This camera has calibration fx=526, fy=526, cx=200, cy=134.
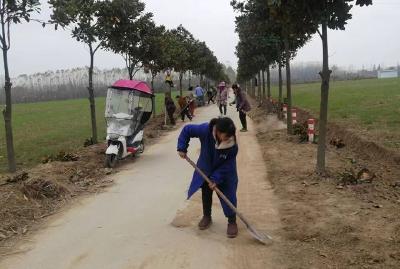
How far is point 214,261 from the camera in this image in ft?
18.8

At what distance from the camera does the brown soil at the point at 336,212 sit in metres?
5.69

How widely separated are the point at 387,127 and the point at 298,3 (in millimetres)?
8337

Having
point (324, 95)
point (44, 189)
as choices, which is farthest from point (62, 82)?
point (324, 95)

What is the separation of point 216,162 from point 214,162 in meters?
0.05

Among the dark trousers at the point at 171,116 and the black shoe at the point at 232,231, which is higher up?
the dark trousers at the point at 171,116

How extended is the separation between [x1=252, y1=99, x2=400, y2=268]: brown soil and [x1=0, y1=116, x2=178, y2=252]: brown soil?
11.6 feet

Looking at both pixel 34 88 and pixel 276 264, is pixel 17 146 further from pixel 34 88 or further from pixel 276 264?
pixel 34 88

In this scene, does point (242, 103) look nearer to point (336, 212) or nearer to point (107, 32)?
point (107, 32)

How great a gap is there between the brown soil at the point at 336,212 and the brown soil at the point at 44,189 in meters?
3.54

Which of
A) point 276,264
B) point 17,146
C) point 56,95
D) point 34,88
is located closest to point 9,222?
point 276,264

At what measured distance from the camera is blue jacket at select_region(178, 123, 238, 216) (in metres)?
6.67

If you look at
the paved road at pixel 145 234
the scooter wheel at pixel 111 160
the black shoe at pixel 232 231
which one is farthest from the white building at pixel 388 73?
the black shoe at pixel 232 231

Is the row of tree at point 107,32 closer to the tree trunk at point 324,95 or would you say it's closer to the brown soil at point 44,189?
the brown soil at point 44,189

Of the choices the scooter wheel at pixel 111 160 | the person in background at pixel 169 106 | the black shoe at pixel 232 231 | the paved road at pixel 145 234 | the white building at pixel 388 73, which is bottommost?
the paved road at pixel 145 234
